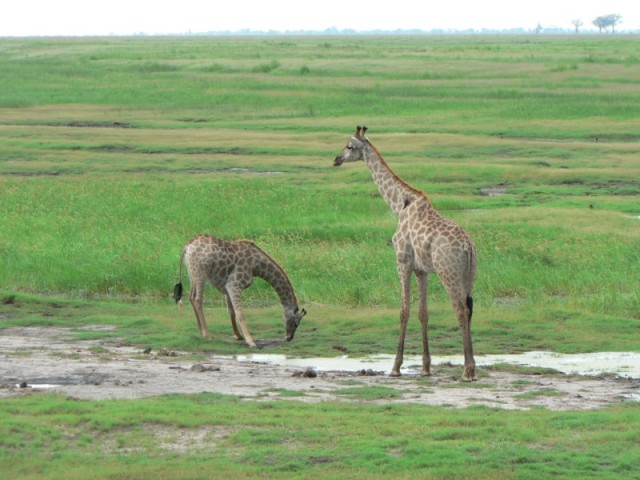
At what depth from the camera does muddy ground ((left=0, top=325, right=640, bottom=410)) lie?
1009 centimetres

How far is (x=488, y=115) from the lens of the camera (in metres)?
40.6

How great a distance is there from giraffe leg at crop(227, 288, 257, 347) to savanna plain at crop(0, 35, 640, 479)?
0.44 feet

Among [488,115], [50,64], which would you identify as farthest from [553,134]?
[50,64]

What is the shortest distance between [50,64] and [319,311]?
56.2 metres

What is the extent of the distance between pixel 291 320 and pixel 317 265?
11.9 ft

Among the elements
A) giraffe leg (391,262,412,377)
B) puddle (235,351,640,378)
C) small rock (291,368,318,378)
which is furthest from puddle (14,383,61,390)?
giraffe leg (391,262,412,377)

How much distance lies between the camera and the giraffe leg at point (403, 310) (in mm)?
11445

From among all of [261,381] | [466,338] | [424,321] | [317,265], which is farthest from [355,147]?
[317,265]

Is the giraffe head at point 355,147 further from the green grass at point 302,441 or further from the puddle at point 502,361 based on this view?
the green grass at point 302,441

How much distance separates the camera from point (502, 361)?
1215 centimetres

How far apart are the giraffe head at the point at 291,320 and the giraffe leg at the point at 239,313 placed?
0.42 meters

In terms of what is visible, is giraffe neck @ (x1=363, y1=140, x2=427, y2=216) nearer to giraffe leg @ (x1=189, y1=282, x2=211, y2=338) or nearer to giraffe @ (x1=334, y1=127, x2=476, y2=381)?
giraffe @ (x1=334, y1=127, x2=476, y2=381)

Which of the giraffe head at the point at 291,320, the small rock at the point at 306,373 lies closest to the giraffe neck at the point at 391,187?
the giraffe head at the point at 291,320

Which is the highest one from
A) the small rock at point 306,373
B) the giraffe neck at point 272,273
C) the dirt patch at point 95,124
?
the dirt patch at point 95,124
